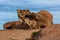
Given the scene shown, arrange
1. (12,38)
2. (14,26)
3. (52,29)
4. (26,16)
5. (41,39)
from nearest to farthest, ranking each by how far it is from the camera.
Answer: (41,39) → (52,29) → (12,38) → (26,16) → (14,26)

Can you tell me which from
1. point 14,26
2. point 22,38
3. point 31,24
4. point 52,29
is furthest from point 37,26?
point 52,29

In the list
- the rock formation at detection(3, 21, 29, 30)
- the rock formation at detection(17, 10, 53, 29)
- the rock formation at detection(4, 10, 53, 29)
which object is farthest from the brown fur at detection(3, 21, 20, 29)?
the rock formation at detection(17, 10, 53, 29)

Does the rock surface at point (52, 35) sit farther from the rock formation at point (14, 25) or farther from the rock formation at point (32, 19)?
the rock formation at point (14, 25)

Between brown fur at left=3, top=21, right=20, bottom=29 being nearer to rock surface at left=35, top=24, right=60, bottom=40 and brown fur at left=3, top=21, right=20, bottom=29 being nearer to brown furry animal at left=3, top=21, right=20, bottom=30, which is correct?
brown furry animal at left=3, top=21, right=20, bottom=30

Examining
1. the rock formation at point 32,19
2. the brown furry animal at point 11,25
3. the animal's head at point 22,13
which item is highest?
the animal's head at point 22,13

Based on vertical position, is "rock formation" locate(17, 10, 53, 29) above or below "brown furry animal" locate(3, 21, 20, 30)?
above

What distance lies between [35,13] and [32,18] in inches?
44.6

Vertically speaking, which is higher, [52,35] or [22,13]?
[52,35]

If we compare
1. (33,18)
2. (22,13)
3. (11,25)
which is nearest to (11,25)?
(11,25)

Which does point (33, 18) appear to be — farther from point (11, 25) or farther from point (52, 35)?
point (52, 35)

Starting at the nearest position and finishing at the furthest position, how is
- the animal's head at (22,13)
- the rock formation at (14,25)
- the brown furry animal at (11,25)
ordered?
the animal's head at (22,13) < the rock formation at (14,25) < the brown furry animal at (11,25)

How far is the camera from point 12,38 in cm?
3278

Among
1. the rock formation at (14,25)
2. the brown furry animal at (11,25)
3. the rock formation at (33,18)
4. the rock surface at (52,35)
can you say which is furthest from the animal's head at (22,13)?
the rock surface at (52,35)

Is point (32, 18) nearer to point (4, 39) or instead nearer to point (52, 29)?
point (4, 39)
